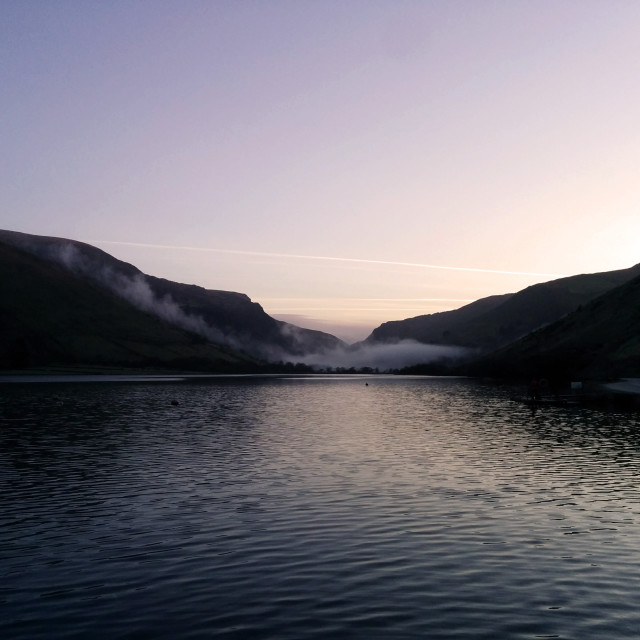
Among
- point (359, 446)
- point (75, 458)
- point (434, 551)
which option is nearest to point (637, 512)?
point (434, 551)

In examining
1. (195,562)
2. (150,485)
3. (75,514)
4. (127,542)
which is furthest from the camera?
(150,485)

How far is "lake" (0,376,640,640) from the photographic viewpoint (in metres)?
21.4

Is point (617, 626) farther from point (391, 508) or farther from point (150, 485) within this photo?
point (150, 485)

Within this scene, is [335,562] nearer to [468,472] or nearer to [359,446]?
[468,472]

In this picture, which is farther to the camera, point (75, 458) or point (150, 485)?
point (75, 458)

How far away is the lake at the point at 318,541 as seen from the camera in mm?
21375

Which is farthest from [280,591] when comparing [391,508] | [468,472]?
[468,472]

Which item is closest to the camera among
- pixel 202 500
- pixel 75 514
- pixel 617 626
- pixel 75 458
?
pixel 617 626

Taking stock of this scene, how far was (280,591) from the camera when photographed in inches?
948

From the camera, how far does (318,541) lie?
31.1m

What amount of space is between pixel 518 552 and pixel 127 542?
17.0 metres

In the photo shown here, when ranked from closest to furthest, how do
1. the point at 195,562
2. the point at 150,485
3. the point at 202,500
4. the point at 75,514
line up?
1. the point at 195,562
2. the point at 75,514
3. the point at 202,500
4. the point at 150,485

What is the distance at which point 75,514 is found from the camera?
120 feet

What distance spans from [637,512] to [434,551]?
1450cm
